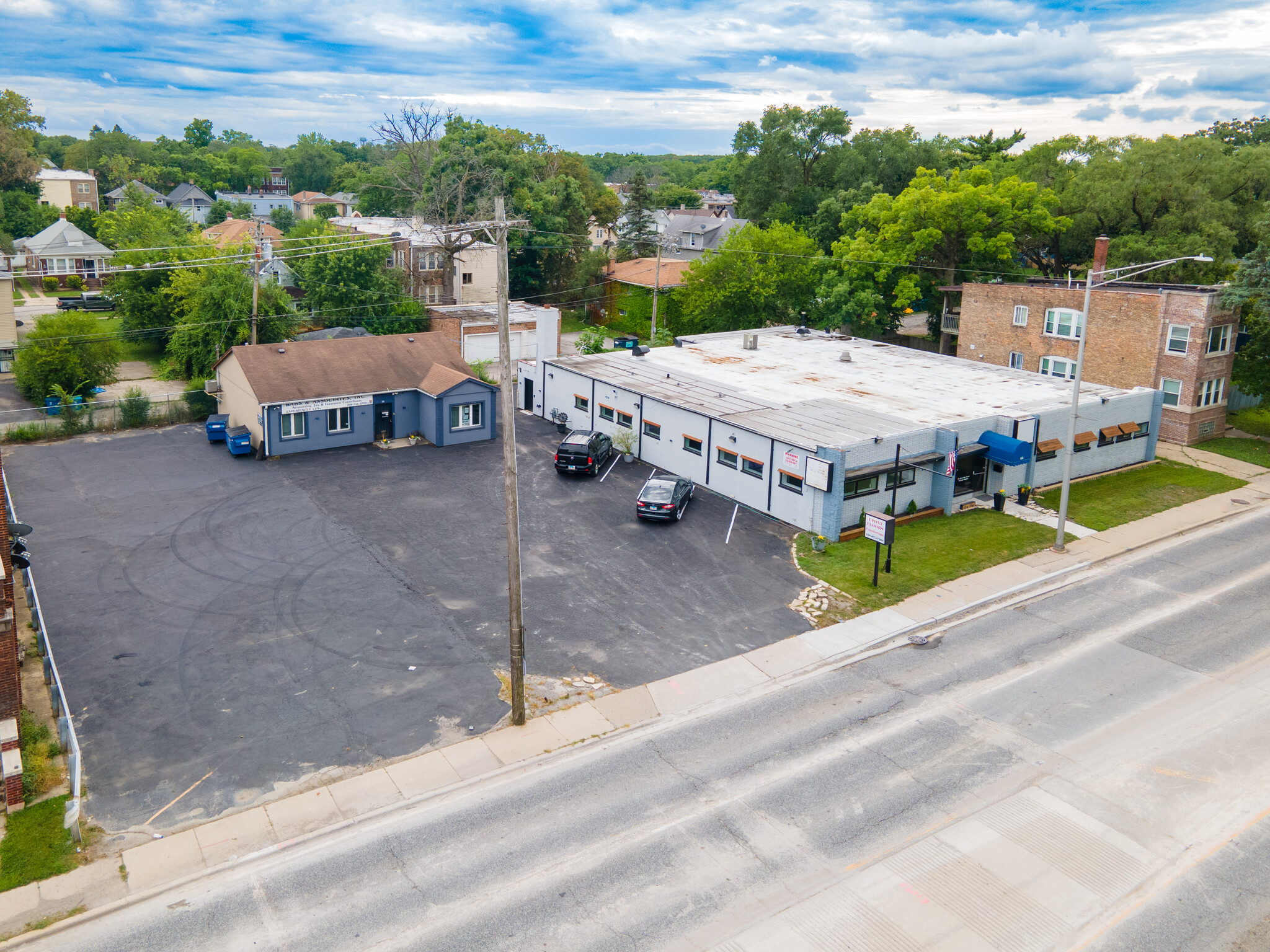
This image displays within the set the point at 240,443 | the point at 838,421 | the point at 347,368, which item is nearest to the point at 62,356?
the point at 240,443

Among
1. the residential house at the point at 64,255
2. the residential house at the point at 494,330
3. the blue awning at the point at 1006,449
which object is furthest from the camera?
the residential house at the point at 64,255

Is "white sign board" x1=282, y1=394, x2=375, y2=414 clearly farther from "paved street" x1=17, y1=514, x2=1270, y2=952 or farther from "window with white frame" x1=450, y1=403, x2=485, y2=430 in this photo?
"paved street" x1=17, y1=514, x2=1270, y2=952

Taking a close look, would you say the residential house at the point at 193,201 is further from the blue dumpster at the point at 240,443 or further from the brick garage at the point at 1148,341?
the brick garage at the point at 1148,341

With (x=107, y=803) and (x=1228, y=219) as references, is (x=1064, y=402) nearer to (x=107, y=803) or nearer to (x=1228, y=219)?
(x=1228, y=219)

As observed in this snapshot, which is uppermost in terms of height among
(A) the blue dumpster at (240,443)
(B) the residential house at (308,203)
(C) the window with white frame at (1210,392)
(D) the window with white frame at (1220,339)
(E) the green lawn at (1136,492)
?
(B) the residential house at (308,203)

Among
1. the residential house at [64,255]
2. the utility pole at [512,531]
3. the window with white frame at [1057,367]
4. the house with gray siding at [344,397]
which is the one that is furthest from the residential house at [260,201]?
the utility pole at [512,531]

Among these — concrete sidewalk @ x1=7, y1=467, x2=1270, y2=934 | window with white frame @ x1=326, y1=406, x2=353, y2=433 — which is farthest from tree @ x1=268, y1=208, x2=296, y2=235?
concrete sidewalk @ x1=7, y1=467, x2=1270, y2=934
